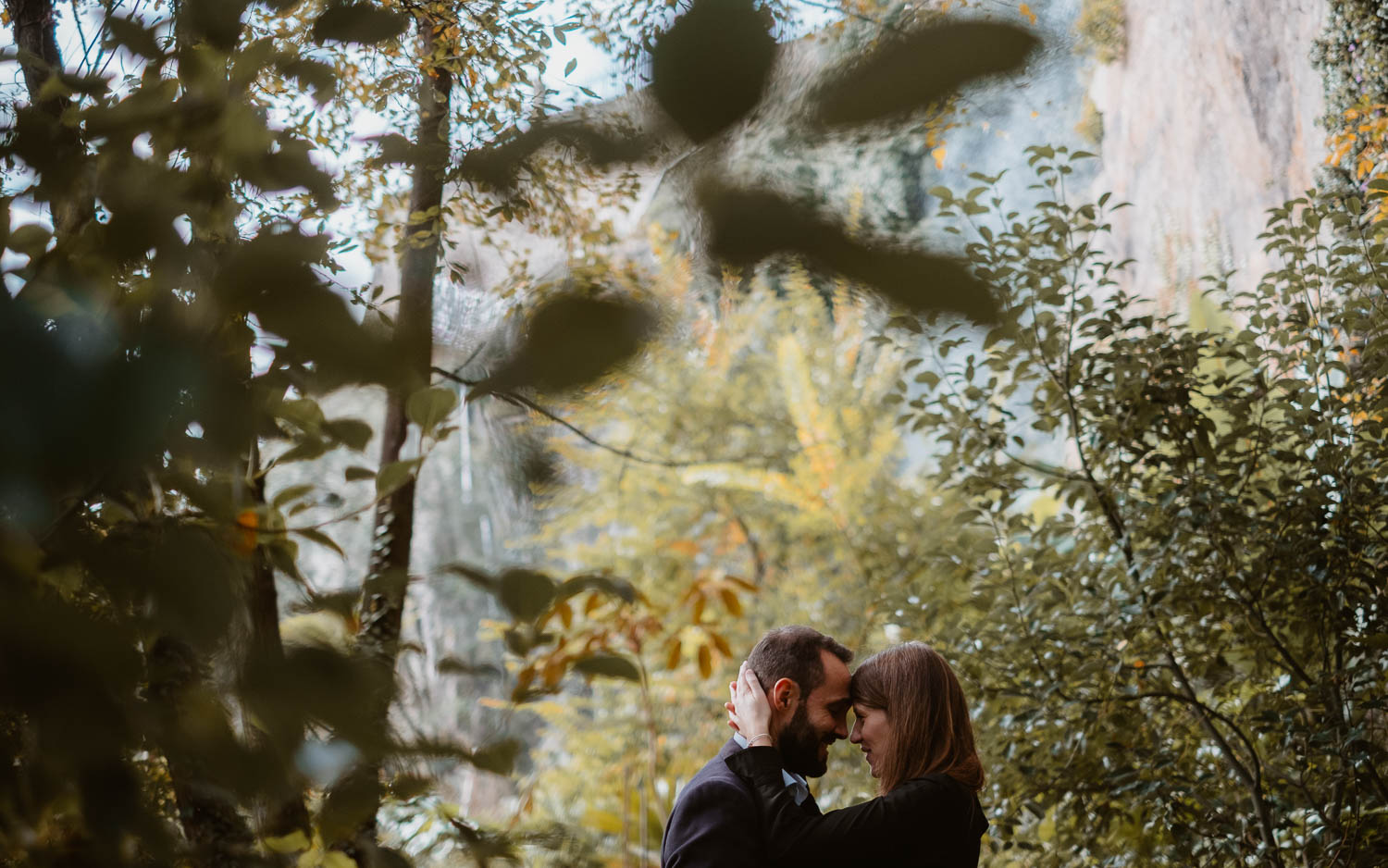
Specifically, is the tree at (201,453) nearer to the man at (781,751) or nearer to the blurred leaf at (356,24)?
the blurred leaf at (356,24)

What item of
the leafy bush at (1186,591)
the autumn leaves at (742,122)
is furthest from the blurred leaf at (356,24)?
the leafy bush at (1186,591)

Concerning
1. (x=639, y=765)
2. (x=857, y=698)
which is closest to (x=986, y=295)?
(x=857, y=698)

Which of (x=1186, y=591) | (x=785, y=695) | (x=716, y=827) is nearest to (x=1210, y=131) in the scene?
(x=1186, y=591)

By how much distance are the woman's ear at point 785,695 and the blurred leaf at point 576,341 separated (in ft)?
3.42

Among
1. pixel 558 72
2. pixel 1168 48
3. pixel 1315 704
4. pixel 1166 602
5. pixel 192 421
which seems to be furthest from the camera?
pixel 1168 48

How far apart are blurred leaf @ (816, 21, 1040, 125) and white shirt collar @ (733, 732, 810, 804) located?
1098mm

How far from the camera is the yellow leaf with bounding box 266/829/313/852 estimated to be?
0.33 m

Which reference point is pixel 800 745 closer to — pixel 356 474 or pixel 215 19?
pixel 356 474

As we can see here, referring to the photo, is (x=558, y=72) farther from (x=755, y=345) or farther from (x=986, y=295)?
(x=755, y=345)

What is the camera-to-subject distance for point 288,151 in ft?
1.20

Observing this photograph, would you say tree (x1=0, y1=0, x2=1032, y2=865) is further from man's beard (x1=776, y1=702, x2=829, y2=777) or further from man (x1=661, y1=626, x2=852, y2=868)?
man's beard (x1=776, y1=702, x2=829, y2=777)

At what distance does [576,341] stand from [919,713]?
1183mm

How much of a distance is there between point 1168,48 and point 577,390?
4.34 meters

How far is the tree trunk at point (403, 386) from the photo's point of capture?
0.30 meters
